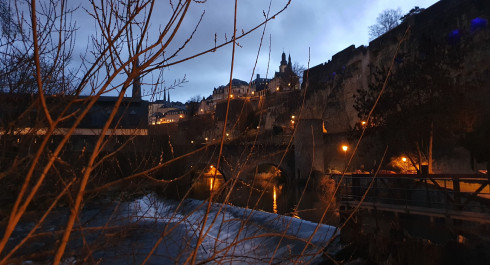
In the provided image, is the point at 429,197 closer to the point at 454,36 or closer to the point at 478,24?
the point at 478,24

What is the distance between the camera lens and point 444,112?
17422 millimetres

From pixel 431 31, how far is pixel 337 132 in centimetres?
1095

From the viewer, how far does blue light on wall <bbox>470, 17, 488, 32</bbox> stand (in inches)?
742

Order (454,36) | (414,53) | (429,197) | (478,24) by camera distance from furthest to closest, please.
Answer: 1. (414,53)
2. (454,36)
3. (478,24)
4. (429,197)

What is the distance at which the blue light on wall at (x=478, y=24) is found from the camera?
742 inches

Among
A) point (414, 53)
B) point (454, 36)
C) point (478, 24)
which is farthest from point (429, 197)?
point (414, 53)

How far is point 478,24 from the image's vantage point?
19109 mm

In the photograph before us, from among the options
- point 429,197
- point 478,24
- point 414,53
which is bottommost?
→ point 429,197

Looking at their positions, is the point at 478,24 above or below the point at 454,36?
above

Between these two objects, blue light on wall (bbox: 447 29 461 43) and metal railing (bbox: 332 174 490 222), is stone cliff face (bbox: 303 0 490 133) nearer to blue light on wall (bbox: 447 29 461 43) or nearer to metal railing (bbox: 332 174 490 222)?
blue light on wall (bbox: 447 29 461 43)

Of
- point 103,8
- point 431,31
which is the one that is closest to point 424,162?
point 431,31

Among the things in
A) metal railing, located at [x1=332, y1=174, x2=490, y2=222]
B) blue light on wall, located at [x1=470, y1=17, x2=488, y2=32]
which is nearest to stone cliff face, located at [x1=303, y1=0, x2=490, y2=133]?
blue light on wall, located at [x1=470, y1=17, x2=488, y2=32]

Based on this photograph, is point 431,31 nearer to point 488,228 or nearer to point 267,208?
point 267,208

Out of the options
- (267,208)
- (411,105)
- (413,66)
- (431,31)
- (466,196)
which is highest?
(431,31)
